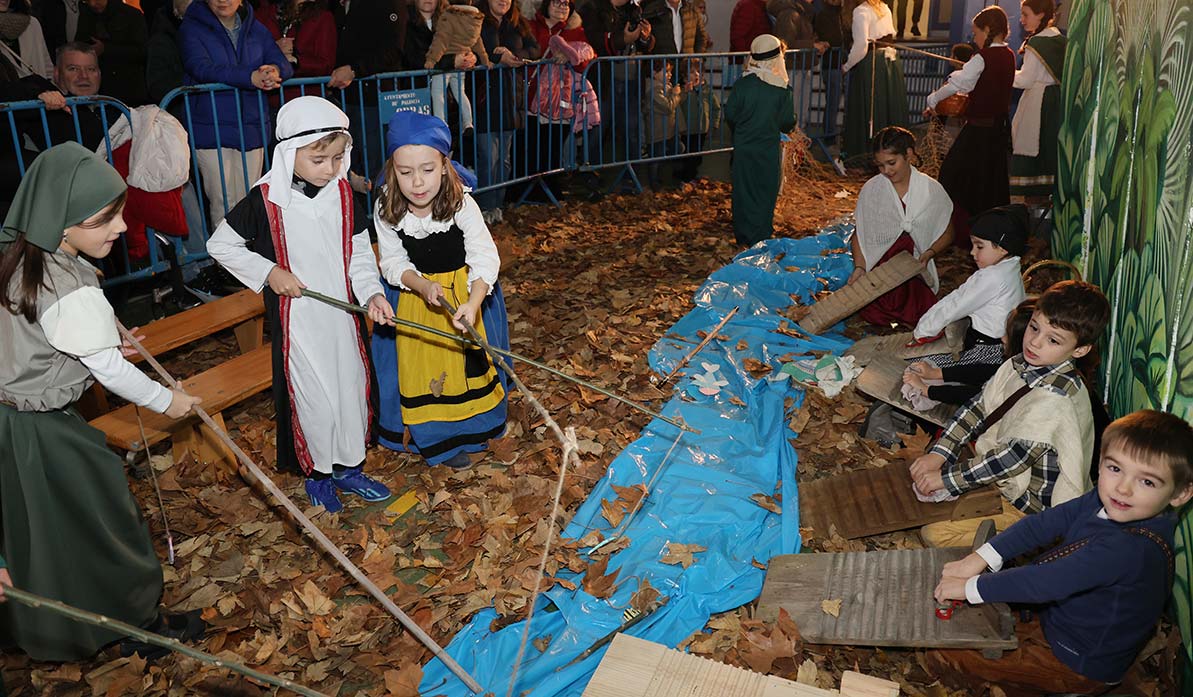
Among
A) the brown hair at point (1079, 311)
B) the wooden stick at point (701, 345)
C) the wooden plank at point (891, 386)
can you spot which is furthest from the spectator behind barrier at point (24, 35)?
the brown hair at point (1079, 311)

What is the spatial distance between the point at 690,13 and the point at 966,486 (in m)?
9.33

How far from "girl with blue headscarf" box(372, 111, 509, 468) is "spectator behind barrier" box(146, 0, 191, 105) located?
9.39ft

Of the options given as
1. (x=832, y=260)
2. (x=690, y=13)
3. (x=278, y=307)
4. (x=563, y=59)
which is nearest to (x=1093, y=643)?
(x=278, y=307)

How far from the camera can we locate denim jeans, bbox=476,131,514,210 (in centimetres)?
973

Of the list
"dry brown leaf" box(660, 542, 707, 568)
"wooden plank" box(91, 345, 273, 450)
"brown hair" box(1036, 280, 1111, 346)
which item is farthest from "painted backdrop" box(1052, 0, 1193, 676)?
"wooden plank" box(91, 345, 273, 450)

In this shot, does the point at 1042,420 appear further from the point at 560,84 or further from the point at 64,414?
the point at 560,84

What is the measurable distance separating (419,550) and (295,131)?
2014mm

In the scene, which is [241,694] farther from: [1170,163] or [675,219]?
[675,219]

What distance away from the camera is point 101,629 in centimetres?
367

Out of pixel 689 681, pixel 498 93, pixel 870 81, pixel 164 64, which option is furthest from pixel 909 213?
pixel 870 81

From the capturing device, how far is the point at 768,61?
8883mm

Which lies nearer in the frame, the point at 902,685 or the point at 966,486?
the point at 902,685

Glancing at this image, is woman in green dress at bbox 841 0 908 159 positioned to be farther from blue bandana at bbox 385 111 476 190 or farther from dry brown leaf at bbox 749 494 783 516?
blue bandana at bbox 385 111 476 190

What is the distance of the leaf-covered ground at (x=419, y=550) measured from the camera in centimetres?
371
